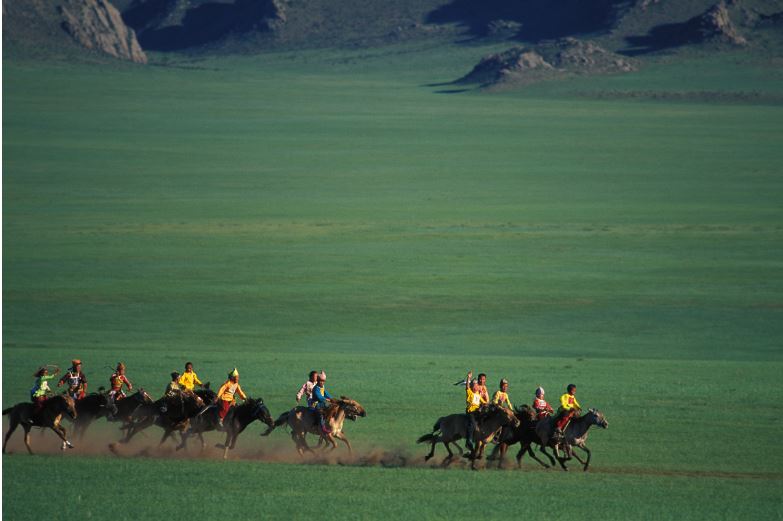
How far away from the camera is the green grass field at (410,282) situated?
1967cm

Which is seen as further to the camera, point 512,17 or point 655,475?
point 512,17

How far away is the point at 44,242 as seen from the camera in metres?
56.7

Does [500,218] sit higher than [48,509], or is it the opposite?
[48,509]

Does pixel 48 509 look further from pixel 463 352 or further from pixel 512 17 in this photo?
pixel 512 17

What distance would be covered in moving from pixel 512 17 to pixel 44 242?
414ft

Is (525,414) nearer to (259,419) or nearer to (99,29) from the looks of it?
(259,419)

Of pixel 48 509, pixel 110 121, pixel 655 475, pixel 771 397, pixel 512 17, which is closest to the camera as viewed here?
pixel 48 509

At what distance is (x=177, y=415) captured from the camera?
21312 millimetres

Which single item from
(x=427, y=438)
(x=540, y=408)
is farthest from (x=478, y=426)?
(x=540, y=408)

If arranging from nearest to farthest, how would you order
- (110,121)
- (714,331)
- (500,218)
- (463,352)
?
(463,352) → (714,331) → (500,218) → (110,121)

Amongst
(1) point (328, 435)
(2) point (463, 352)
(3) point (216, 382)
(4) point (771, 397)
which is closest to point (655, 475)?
(1) point (328, 435)

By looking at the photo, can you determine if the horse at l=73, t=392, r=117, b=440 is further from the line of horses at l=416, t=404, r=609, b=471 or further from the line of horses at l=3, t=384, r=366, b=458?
the line of horses at l=416, t=404, r=609, b=471

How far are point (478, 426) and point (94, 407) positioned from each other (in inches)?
224

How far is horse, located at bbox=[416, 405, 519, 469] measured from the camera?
20.3 meters
